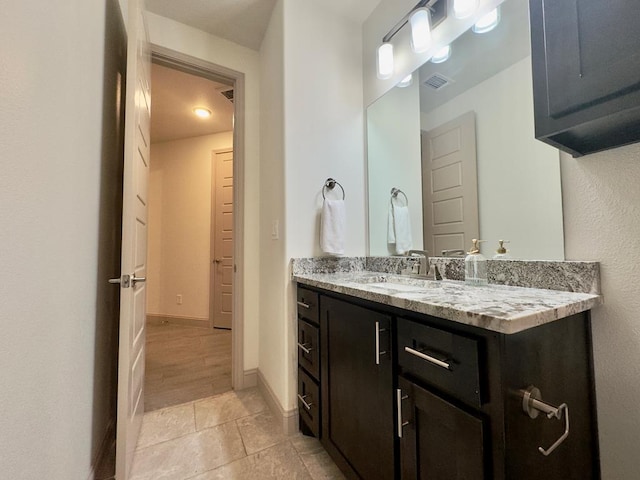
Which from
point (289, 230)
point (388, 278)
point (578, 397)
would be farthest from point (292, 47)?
point (578, 397)

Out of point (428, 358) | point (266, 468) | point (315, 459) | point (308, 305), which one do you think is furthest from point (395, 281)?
point (266, 468)

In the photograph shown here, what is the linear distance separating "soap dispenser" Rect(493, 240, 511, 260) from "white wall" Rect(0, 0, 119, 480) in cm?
155

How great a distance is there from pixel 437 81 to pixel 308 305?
1412 mm

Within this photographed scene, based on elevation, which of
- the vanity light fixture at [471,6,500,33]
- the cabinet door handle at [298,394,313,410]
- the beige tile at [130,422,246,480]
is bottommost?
the beige tile at [130,422,246,480]

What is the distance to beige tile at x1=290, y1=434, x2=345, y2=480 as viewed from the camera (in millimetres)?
1218

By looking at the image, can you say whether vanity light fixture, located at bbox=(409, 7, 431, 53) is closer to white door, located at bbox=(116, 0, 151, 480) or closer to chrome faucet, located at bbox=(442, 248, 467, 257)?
chrome faucet, located at bbox=(442, 248, 467, 257)

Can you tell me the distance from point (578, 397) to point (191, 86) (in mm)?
3395

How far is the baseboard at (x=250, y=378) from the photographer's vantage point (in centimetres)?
202

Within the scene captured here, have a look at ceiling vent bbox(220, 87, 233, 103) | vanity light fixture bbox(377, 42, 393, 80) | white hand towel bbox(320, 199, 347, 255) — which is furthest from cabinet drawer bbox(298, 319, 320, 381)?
ceiling vent bbox(220, 87, 233, 103)

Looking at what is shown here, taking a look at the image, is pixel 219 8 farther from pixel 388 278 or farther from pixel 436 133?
pixel 388 278

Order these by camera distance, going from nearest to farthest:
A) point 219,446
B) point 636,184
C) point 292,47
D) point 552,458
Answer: point 552,458 < point 636,184 < point 219,446 < point 292,47

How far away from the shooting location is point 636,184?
2.69 ft

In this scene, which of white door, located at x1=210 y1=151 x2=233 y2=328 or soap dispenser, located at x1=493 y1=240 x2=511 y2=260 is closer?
soap dispenser, located at x1=493 y1=240 x2=511 y2=260

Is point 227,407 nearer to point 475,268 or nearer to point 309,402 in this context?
point 309,402
